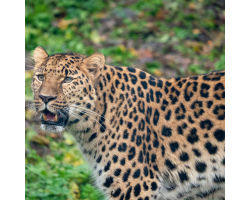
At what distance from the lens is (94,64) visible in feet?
12.6

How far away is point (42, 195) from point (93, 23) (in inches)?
118

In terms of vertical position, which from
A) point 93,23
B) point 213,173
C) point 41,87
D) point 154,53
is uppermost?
point 93,23

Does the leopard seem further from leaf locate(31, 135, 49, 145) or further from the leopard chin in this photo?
leaf locate(31, 135, 49, 145)

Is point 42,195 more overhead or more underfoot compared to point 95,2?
more underfoot

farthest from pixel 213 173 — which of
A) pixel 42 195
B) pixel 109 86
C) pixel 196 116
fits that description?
pixel 42 195

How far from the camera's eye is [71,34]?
6.14 m

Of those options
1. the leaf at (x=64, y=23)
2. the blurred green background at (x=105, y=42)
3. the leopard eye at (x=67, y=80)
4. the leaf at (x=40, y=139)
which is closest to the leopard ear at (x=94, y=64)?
the leopard eye at (x=67, y=80)

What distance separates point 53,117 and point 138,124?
0.91m

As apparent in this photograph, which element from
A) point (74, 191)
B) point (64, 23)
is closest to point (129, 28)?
point (64, 23)

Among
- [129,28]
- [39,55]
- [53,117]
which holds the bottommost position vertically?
[53,117]

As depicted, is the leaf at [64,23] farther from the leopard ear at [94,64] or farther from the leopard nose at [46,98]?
the leopard nose at [46,98]

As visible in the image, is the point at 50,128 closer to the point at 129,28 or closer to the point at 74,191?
the point at 74,191
